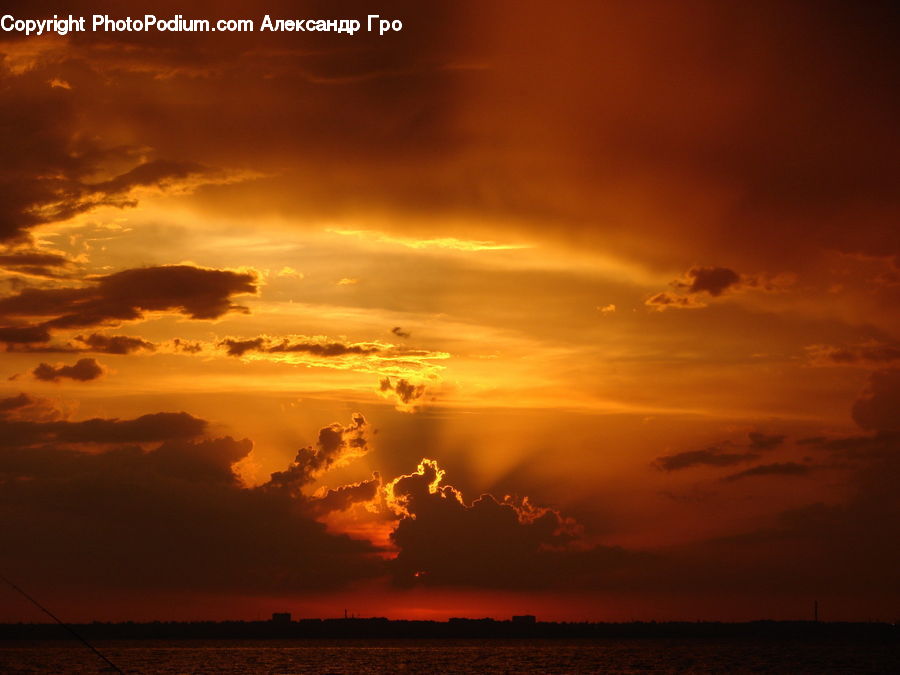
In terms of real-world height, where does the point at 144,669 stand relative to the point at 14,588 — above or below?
below

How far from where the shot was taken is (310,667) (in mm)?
186250

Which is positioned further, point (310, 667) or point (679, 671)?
point (310, 667)

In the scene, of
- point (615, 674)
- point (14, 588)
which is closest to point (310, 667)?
point (615, 674)

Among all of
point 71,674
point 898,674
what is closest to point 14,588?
point 71,674

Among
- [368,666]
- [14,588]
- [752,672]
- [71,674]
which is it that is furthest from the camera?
[368,666]

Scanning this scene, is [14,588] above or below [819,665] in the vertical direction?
above

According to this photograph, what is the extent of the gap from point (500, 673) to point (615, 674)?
651 inches

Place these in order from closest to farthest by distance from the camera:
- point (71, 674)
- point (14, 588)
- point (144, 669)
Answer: point (14, 588), point (71, 674), point (144, 669)

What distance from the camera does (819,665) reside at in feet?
617

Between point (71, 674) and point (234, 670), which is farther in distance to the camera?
point (234, 670)

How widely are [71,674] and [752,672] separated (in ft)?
322

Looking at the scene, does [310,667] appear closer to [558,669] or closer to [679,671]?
[558,669]

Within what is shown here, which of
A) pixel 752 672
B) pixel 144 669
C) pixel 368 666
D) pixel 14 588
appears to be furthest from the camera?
pixel 368 666

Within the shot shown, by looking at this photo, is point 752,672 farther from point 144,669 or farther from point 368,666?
point 144,669
